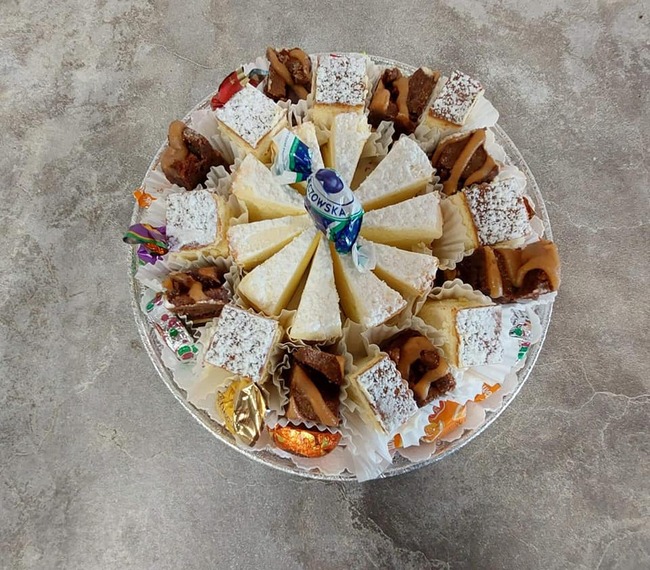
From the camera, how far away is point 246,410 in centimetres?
175

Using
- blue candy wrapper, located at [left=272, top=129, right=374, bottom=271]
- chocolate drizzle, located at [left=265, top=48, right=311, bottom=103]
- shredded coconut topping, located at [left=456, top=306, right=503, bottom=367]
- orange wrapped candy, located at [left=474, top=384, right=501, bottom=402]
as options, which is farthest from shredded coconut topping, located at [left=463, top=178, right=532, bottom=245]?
chocolate drizzle, located at [left=265, top=48, right=311, bottom=103]

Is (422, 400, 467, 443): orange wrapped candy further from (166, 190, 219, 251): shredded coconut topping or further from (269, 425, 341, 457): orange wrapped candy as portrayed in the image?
(166, 190, 219, 251): shredded coconut topping

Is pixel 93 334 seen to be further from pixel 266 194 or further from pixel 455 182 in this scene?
pixel 455 182

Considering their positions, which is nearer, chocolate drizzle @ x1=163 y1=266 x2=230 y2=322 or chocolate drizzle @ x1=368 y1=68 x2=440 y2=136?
chocolate drizzle @ x1=163 y1=266 x2=230 y2=322

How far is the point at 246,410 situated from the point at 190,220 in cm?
60

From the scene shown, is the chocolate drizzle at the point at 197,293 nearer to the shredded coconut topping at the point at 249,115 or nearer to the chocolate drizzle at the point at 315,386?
the chocolate drizzle at the point at 315,386

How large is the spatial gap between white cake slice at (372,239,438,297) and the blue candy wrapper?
8 centimetres

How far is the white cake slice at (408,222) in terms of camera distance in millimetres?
1879

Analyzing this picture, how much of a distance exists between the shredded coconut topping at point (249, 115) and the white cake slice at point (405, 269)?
20.8 inches

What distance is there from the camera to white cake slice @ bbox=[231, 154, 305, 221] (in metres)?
1.91

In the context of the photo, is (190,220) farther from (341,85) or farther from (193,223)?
(341,85)

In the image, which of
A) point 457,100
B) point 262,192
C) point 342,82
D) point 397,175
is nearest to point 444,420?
point 397,175

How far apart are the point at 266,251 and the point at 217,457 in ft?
3.30

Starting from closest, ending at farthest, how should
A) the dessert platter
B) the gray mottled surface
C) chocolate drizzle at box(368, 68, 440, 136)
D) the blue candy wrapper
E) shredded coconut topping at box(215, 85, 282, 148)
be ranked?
the blue candy wrapper < the dessert platter < shredded coconut topping at box(215, 85, 282, 148) < chocolate drizzle at box(368, 68, 440, 136) < the gray mottled surface
